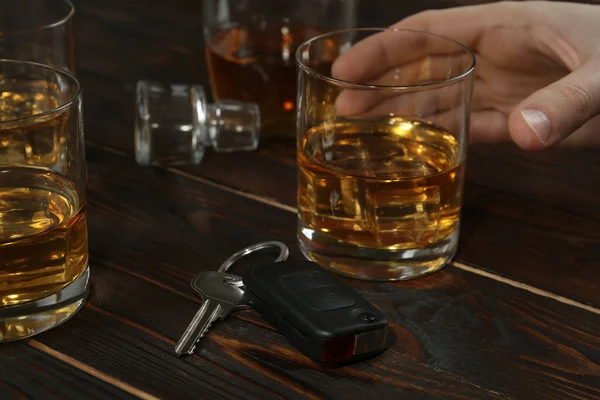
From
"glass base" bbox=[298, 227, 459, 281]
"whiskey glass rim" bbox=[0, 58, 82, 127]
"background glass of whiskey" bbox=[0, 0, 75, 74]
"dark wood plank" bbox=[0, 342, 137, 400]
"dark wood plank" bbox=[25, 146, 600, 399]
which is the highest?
"whiskey glass rim" bbox=[0, 58, 82, 127]

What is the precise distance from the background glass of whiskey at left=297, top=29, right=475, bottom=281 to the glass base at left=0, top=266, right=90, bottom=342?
25cm

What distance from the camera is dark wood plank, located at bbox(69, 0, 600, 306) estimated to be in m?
0.98

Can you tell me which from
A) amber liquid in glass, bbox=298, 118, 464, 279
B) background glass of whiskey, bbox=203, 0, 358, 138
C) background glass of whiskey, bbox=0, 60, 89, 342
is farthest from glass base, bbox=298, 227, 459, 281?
background glass of whiskey, bbox=203, 0, 358, 138

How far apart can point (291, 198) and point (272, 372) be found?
1.12ft

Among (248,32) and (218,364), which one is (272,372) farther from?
(248,32)

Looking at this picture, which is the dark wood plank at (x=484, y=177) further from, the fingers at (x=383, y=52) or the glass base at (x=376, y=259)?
the fingers at (x=383, y=52)

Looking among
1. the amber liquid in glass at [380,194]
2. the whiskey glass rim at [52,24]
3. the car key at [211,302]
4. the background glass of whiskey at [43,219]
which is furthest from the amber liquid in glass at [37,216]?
the whiskey glass rim at [52,24]

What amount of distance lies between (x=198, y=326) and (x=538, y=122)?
1.25 ft

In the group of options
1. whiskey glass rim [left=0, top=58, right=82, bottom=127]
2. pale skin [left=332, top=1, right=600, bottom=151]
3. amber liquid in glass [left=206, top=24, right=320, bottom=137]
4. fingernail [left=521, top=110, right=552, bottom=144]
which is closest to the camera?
whiskey glass rim [left=0, top=58, right=82, bottom=127]

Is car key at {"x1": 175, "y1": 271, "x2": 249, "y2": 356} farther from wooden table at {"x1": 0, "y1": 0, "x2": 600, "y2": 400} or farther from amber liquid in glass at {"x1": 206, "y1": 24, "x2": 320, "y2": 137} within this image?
amber liquid in glass at {"x1": 206, "y1": 24, "x2": 320, "y2": 137}

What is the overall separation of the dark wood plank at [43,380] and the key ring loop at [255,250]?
20 cm

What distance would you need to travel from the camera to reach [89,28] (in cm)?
160

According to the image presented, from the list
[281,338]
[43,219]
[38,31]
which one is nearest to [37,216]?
[43,219]

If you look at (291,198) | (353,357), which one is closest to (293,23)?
(291,198)
